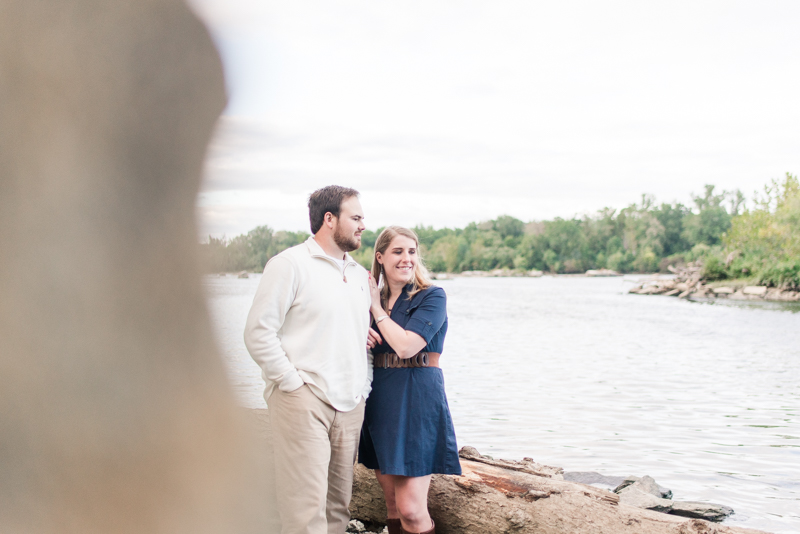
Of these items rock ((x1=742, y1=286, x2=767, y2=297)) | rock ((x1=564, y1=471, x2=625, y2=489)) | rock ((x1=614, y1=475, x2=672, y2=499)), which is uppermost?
rock ((x1=742, y1=286, x2=767, y2=297))

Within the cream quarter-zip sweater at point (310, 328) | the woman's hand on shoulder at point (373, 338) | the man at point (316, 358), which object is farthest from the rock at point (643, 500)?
the cream quarter-zip sweater at point (310, 328)

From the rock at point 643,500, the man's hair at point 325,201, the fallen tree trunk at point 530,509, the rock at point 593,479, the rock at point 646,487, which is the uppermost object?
the man's hair at point 325,201

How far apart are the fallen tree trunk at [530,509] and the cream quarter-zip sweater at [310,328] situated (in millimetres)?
1248

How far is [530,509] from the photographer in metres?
3.79

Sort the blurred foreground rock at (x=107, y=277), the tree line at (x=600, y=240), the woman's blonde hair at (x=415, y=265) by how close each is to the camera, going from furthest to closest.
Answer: the tree line at (x=600, y=240)
the woman's blonde hair at (x=415, y=265)
the blurred foreground rock at (x=107, y=277)

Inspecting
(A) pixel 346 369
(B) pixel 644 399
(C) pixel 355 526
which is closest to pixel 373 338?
(A) pixel 346 369

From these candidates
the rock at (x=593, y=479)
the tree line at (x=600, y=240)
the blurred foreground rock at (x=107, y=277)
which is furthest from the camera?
the tree line at (x=600, y=240)

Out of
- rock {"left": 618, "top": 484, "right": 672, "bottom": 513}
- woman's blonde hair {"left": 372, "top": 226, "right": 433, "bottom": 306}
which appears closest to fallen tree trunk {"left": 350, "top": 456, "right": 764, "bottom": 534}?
woman's blonde hair {"left": 372, "top": 226, "right": 433, "bottom": 306}

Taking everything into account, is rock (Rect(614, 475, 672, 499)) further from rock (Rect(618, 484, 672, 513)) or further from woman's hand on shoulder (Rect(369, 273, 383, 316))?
woman's hand on shoulder (Rect(369, 273, 383, 316))

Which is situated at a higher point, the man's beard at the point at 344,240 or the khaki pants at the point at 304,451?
the man's beard at the point at 344,240

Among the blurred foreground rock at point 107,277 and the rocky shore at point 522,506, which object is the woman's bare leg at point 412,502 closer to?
the rocky shore at point 522,506

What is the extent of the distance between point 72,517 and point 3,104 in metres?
0.42

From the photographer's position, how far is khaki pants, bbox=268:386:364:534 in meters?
2.83

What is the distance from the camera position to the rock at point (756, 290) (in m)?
45.7
